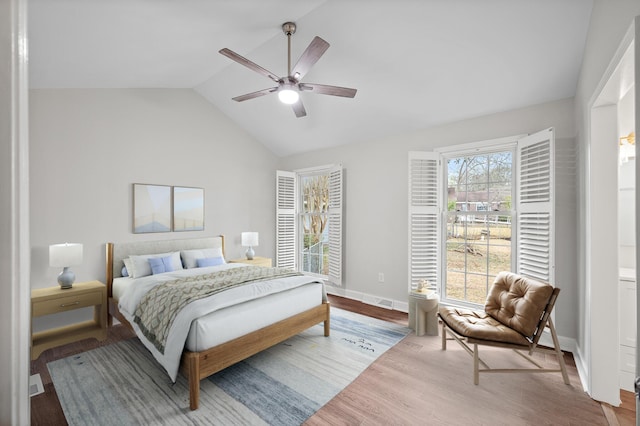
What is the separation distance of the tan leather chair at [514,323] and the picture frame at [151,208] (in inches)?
151

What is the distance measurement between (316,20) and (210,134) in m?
2.66

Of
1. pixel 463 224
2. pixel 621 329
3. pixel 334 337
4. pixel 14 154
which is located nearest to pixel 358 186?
pixel 463 224

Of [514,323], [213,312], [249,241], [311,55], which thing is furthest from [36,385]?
[514,323]

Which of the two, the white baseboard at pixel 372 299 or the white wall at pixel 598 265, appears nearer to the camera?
the white wall at pixel 598 265

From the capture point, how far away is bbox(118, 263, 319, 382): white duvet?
2.19 m

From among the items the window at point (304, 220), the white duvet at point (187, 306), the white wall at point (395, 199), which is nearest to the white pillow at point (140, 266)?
the white duvet at point (187, 306)

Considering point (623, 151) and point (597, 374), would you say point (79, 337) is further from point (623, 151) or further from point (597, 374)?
point (623, 151)

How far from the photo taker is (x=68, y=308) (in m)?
3.03

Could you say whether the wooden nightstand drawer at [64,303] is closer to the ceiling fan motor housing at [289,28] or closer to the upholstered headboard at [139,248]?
the upholstered headboard at [139,248]

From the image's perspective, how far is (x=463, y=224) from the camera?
3875 mm

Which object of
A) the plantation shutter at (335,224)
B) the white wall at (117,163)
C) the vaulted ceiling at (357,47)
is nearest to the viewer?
the vaulted ceiling at (357,47)

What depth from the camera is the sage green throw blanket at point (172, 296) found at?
93.4 inches

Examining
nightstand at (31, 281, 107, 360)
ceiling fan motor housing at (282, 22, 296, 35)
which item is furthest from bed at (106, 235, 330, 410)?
ceiling fan motor housing at (282, 22, 296, 35)

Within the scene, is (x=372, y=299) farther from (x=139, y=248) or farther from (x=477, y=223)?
(x=139, y=248)
